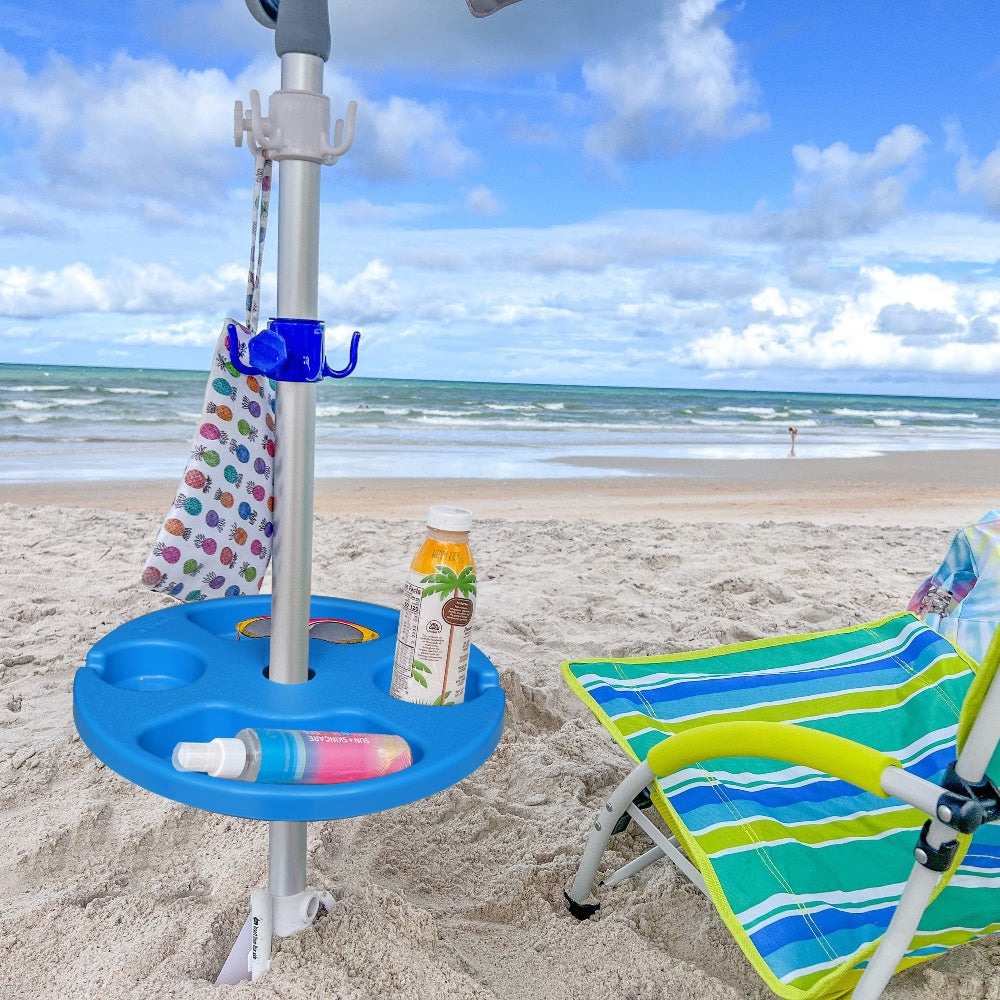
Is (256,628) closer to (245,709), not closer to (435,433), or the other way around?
(245,709)

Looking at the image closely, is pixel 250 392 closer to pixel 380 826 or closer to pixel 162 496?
pixel 380 826

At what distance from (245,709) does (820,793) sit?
1.02m

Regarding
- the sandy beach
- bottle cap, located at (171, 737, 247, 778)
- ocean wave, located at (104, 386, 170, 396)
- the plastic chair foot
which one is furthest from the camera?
ocean wave, located at (104, 386, 170, 396)

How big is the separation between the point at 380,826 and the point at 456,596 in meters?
0.81

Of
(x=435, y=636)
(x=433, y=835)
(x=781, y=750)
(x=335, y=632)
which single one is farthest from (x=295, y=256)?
(x=433, y=835)

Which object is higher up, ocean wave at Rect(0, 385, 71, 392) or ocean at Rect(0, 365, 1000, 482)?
ocean at Rect(0, 365, 1000, 482)

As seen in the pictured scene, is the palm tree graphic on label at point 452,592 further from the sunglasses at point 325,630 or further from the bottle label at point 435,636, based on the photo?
the sunglasses at point 325,630

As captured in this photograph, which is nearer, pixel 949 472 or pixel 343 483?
pixel 343 483

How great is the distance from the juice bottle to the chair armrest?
0.34 m

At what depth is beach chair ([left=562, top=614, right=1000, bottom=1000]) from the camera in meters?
0.95

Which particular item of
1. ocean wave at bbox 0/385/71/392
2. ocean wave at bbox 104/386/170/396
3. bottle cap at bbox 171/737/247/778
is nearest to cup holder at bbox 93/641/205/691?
bottle cap at bbox 171/737/247/778

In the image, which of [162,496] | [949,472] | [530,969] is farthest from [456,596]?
[949,472]

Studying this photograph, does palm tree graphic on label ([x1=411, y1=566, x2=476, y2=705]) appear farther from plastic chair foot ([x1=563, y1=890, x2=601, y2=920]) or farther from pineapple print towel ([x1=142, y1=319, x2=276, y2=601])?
plastic chair foot ([x1=563, y1=890, x2=601, y2=920])

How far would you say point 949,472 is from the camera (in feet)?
A: 28.4
